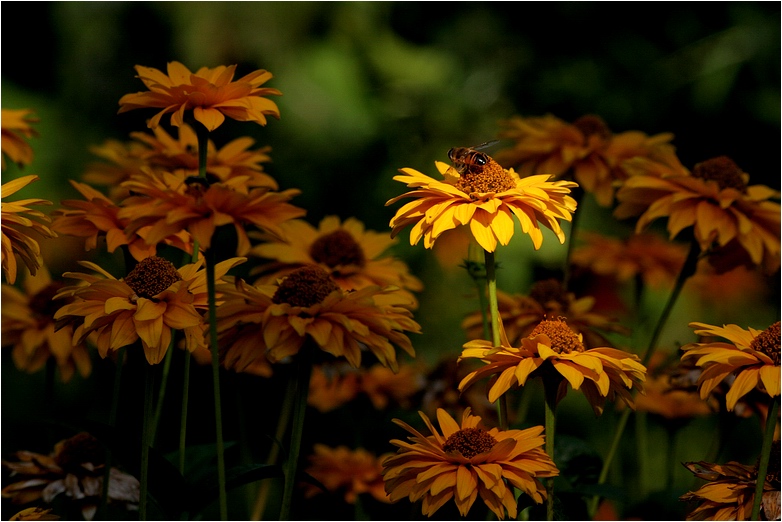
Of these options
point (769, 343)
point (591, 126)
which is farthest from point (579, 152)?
point (769, 343)

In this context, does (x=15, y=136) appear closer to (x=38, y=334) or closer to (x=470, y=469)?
(x=38, y=334)

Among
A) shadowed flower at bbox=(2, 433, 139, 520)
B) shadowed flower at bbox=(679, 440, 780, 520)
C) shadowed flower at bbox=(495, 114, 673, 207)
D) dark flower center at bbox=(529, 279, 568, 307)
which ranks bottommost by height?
shadowed flower at bbox=(2, 433, 139, 520)

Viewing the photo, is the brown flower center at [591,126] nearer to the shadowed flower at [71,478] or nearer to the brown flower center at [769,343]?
the brown flower center at [769,343]

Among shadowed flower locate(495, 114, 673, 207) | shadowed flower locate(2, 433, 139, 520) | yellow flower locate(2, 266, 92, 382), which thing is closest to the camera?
shadowed flower locate(2, 433, 139, 520)

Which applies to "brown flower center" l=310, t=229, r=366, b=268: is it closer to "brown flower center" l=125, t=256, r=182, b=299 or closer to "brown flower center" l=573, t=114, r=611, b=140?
"brown flower center" l=125, t=256, r=182, b=299

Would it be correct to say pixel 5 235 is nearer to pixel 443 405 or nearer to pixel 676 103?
pixel 443 405

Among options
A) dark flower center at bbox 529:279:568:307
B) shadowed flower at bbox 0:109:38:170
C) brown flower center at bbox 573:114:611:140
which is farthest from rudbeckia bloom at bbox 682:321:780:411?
shadowed flower at bbox 0:109:38:170

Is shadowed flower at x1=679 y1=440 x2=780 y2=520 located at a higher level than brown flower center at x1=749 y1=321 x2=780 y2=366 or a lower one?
lower
